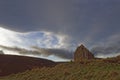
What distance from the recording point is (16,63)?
5856 cm

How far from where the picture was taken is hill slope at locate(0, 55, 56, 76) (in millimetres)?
54581

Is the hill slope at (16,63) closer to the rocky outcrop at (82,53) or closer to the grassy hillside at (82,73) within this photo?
the rocky outcrop at (82,53)

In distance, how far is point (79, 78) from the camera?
32.1 meters

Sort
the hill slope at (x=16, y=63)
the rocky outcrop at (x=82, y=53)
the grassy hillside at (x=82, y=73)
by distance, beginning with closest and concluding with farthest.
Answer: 1. the grassy hillside at (x=82, y=73)
2. the rocky outcrop at (x=82, y=53)
3. the hill slope at (x=16, y=63)

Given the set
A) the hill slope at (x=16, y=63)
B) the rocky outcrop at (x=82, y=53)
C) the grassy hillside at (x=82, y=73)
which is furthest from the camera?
the hill slope at (x=16, y=63)

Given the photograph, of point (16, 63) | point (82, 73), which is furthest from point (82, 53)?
point (82, 73)

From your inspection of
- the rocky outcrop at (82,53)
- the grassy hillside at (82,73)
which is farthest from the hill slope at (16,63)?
the grassy hillside at (82,73)

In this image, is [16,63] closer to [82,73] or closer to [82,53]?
[82,53]

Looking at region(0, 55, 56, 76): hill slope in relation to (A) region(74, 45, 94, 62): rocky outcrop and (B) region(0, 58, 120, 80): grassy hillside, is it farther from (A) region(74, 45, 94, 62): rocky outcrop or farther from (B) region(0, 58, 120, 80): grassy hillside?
(B) region(0, 58, 120, 80): grassy hillside

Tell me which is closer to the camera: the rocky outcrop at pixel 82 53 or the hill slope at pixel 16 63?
the rocky outcrop at pixel 82 53

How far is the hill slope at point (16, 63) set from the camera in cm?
5458

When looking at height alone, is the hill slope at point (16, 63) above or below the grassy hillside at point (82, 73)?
above

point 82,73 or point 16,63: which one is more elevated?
point 16,63

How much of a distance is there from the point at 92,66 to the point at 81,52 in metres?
17.7
